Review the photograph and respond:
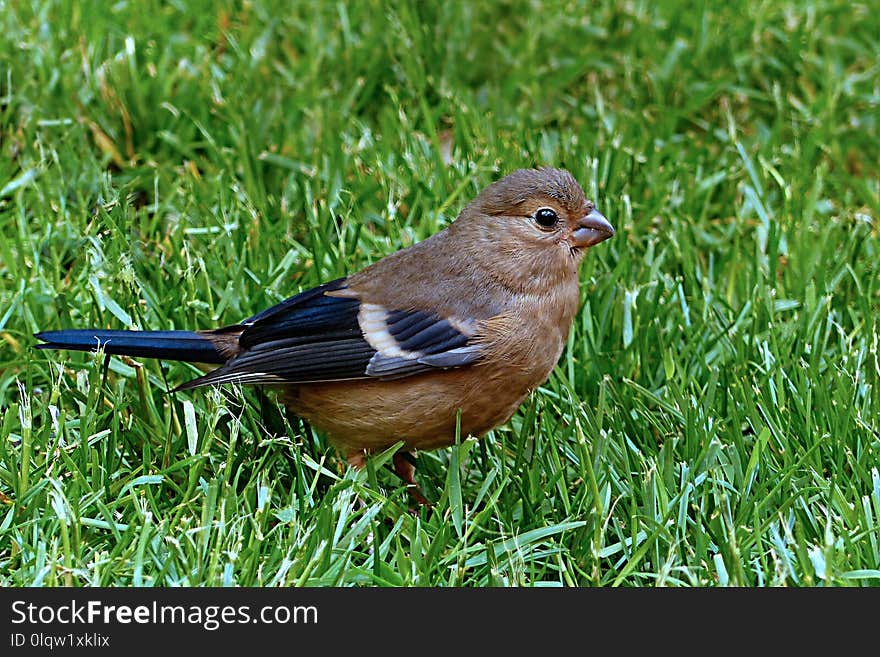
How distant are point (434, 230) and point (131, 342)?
1.50 meters

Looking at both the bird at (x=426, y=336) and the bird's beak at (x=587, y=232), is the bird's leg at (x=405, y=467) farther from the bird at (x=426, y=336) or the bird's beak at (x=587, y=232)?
the bird's beak at (x=587, y=232)

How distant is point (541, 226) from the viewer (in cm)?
401

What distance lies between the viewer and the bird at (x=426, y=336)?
3.76 metres

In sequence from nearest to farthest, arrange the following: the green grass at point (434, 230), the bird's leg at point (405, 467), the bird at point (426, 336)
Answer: the green grass at point (434, 230), the bird at point (426, 336), the bird's leg at point (405, 467)

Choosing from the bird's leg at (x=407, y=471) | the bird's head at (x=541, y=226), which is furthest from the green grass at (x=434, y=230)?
the bird's head at (x=541, y=226)

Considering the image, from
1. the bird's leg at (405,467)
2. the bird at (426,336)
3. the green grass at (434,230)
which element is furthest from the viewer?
the bird's leg at (405,467)

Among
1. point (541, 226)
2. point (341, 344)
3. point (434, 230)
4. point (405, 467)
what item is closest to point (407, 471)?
point (405, 467)

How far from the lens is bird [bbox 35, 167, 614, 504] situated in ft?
12.3

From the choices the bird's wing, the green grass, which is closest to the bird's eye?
the bird's wing

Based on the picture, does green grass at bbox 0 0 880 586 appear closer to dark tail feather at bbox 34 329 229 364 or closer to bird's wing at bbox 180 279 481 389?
dark tail feather at bbox 34 329 229 364

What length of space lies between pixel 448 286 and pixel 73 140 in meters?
2.16

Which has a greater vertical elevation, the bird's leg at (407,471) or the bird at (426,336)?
the bird at (426,336)

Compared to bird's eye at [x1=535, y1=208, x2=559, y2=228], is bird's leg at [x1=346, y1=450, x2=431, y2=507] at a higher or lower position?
lower

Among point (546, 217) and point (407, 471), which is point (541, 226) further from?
point (407, 471)
